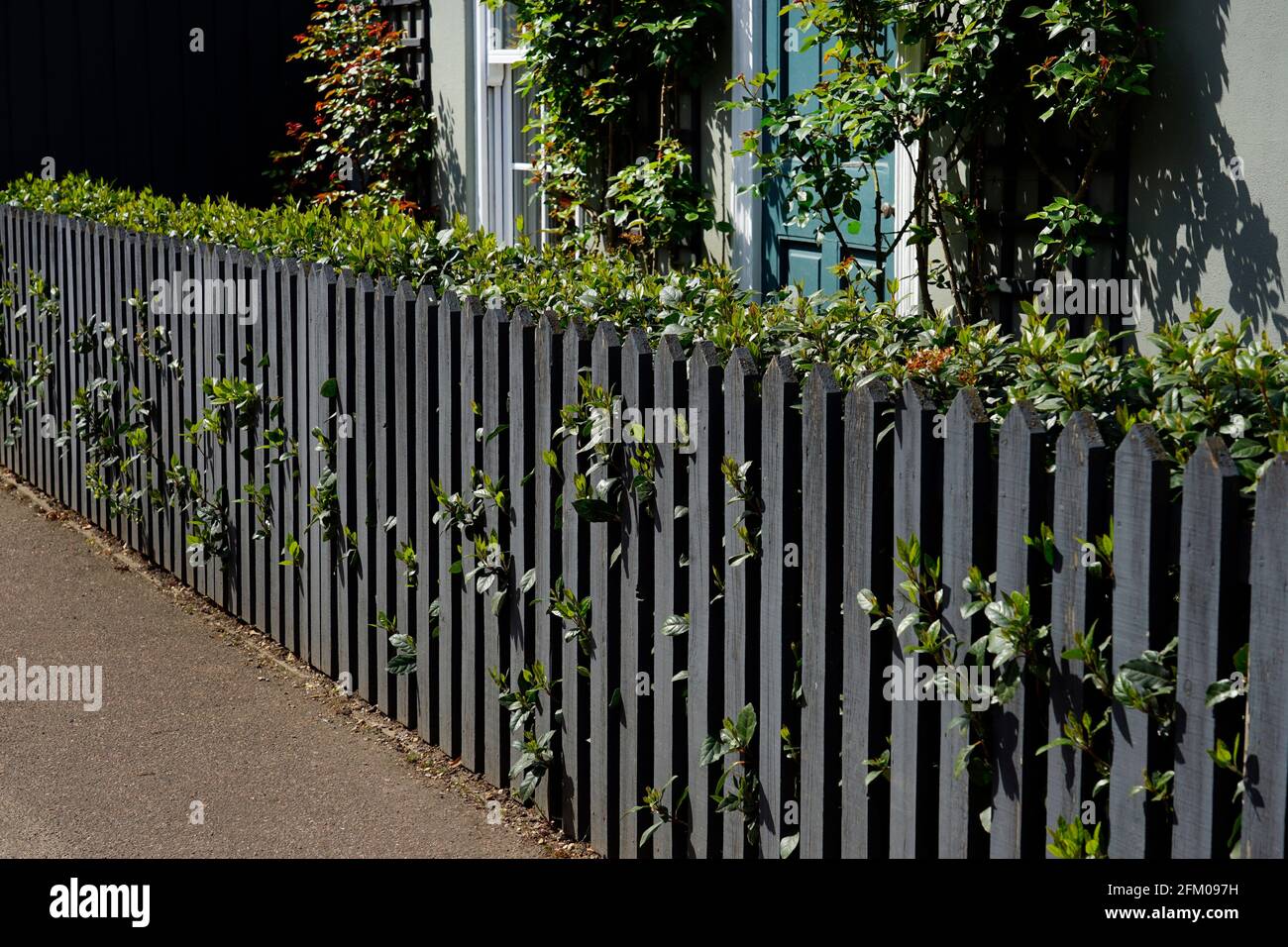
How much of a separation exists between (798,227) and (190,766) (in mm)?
4402

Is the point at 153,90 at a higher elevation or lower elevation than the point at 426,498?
higher

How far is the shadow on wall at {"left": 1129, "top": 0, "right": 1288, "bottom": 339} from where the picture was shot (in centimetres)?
538

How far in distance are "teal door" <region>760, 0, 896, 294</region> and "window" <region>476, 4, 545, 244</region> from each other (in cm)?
270

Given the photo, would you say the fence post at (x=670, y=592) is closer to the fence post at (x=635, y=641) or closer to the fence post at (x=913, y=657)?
the fence post at (x=635, y=641)

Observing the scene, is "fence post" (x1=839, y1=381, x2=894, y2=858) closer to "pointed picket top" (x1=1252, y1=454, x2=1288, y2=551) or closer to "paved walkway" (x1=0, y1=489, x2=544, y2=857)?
"pointed picket top" (x1=1252, y1=454, x2=1288, y2=551)

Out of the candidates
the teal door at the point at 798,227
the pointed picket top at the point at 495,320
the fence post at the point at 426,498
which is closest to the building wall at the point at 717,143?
the teal door at the point at 798,227

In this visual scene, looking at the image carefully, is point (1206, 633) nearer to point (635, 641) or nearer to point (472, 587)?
point (635, 641)

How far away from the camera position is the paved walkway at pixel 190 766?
4.37 metres

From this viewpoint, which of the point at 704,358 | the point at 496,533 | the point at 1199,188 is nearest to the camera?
the point at 704,358

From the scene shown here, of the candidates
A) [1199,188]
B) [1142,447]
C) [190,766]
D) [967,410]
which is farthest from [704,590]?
[1199,188]

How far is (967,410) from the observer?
2.96m

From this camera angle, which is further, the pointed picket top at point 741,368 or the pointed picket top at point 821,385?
the pointed picket top at point 741,368

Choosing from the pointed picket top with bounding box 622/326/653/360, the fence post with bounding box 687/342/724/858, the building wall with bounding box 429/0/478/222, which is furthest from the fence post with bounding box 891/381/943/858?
the building wall with bounding box 429/0/478/222

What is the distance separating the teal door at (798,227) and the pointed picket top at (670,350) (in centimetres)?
346
